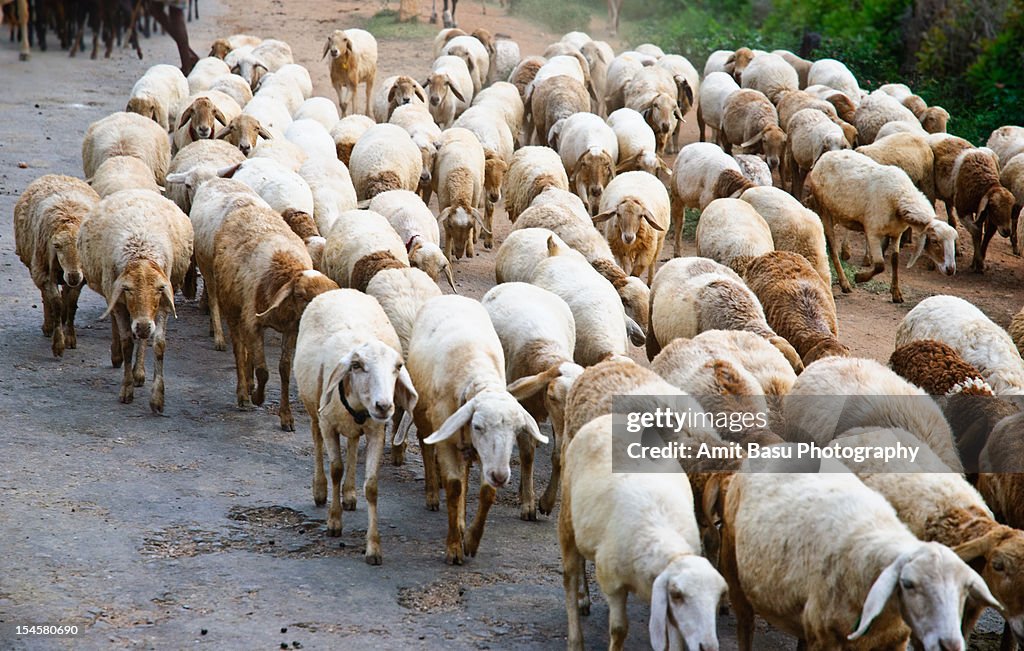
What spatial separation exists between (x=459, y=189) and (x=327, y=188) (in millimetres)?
1612

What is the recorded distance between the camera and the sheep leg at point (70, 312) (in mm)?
8633

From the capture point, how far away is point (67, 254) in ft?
27.9

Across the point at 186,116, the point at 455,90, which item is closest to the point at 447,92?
the point at 455,90

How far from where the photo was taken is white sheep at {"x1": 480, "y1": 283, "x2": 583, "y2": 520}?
6.67 m

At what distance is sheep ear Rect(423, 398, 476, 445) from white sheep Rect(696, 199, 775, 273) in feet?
13.3

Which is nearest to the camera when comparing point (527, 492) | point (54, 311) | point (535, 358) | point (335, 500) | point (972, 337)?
point (335, 500)

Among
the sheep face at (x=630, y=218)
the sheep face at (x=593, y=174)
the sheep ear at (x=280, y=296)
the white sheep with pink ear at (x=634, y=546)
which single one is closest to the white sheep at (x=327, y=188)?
the sheep ear at (x=280, y=296)

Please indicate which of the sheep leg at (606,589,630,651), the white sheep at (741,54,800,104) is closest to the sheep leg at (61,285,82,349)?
the sheep leg at (606,589,630,651)

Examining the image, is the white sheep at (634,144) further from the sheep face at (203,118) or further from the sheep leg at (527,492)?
the sheep leg at (527,492)

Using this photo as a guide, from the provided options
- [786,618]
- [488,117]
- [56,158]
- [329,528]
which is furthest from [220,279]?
[56,158]

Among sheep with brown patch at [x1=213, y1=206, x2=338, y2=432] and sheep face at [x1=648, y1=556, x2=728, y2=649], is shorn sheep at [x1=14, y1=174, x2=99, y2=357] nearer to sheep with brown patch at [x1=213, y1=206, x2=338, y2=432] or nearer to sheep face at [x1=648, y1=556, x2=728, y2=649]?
sheep with brown patch at [x1=213, y1=206, x2=338, y2=432]

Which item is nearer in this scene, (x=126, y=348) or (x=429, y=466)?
(x=429, y=466)

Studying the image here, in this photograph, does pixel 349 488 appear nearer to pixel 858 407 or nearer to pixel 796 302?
pixel 858 407

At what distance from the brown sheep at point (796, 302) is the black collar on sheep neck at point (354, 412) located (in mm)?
3080
